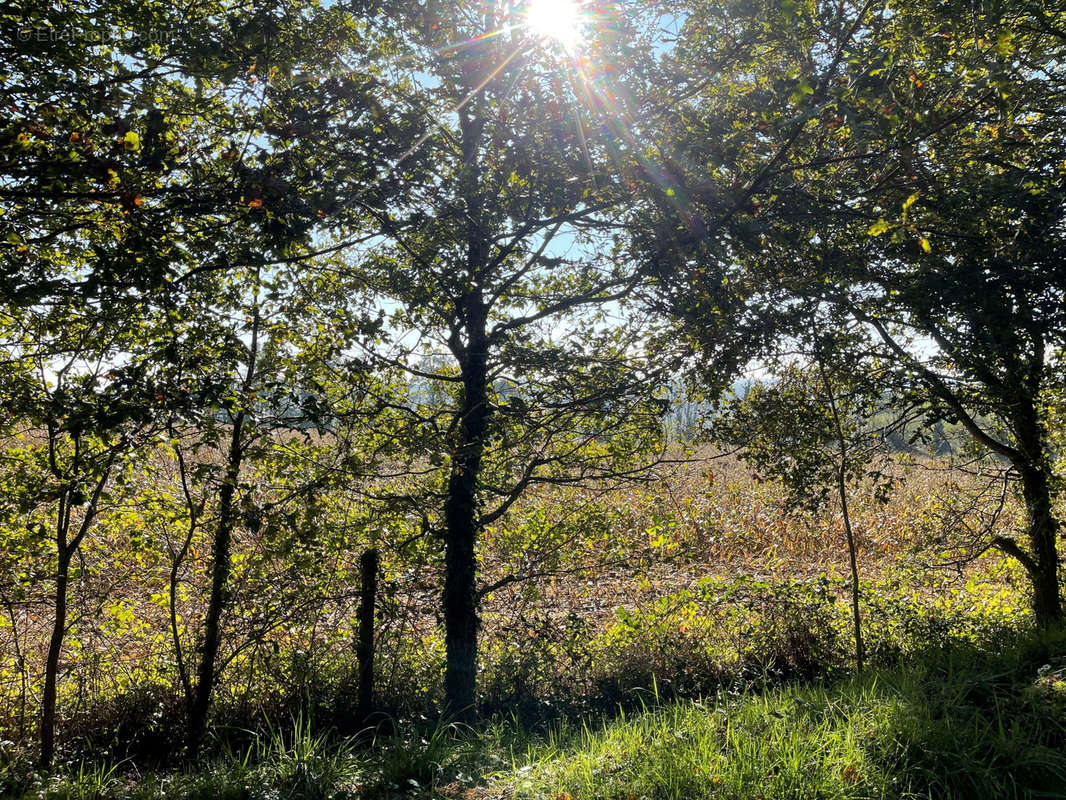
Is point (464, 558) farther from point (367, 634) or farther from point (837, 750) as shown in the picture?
point (837, 750)

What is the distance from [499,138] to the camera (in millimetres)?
4715

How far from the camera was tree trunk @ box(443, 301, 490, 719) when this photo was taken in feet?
19.4

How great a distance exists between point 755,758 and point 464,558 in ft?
11.0

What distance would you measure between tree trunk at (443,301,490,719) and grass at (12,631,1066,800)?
1.47m

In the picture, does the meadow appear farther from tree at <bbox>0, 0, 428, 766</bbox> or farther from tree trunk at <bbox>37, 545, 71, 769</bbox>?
tree at <bbox>0, 0, 428, 766</bbox>

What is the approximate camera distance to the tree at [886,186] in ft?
12.5

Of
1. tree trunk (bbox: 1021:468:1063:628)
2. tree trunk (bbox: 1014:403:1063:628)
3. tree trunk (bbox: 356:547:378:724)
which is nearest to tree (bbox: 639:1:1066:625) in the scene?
tree trunk (bbox: 1014:403:1063:628)

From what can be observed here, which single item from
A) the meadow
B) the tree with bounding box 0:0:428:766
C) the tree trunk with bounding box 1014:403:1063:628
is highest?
the tree with bounding box 0:0:428:766

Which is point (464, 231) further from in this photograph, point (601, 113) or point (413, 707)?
point (413, 707)

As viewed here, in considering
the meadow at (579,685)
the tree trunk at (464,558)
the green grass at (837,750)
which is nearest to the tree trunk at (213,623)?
the meadow at (579,685)

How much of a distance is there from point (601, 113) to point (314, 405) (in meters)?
2.82

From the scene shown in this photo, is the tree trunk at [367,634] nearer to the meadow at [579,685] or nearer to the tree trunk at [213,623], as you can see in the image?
the meadow at [579,685]

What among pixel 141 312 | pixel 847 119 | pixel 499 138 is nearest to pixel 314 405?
pixel 141 312

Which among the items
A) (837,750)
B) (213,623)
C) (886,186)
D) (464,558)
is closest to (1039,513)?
(886,186)
